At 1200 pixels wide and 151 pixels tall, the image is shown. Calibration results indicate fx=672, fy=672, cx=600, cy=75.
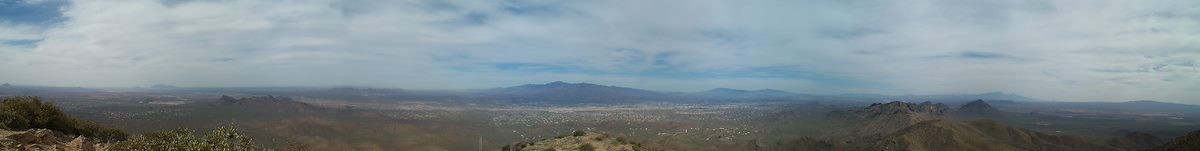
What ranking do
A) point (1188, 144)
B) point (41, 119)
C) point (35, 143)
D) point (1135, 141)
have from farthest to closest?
point (1135, 141)
point (1188, 144)
point (41, 119)
point (35, 143)

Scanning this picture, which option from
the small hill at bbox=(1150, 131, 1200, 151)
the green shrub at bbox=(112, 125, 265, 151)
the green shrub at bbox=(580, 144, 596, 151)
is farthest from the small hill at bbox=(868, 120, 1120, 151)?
the green shrub at bbox=(112, 125, 265, 151)

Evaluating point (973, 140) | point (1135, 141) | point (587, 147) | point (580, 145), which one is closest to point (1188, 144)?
point (973, 140)

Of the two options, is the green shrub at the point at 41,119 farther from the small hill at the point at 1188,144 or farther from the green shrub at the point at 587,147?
the small hill at the point at 1188,144

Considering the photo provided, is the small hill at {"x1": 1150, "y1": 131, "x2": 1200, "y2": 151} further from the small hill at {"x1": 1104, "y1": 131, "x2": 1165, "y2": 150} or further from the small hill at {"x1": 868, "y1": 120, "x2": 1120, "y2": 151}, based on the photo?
the small hill at {"x1": 1104, "y1": 131, "x2": 1165, "y2": 150}

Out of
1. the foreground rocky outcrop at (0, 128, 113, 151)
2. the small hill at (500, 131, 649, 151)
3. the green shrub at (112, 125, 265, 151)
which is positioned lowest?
the small hill at (500, 131, 649, 151)

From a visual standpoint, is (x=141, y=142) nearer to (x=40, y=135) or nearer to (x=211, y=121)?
(x=40, y=135)

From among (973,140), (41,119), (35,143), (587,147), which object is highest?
(41,119)

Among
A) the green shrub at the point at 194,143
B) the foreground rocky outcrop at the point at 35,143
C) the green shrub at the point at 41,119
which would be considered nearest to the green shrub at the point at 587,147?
the green shrub at the point at 41,119

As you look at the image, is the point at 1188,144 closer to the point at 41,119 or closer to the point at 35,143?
the point at 35,143
